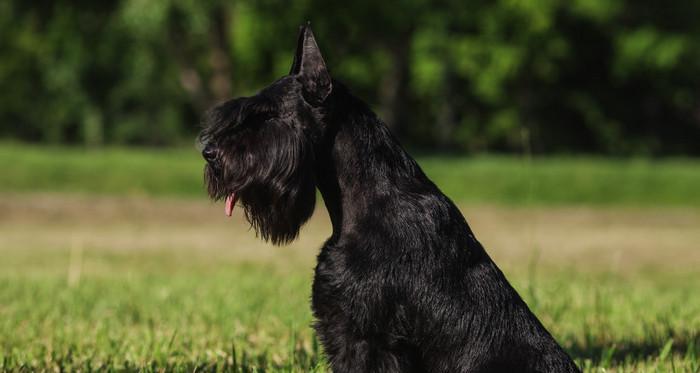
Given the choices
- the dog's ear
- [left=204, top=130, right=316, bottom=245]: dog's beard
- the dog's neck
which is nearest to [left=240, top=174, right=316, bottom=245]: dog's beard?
[left=204, top=130, right=316, bottom=245]: dog's beard

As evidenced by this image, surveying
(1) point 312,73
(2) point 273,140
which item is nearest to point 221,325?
(2) point 273,140

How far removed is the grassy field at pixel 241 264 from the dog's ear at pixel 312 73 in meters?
1.47

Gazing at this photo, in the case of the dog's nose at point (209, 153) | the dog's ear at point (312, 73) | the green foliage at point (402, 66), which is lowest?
the dog's nose at point (209, 153)

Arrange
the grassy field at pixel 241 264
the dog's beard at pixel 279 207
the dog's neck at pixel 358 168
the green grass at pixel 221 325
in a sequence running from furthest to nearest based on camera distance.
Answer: the grassy field at pixel 241 264 < the green grass at pixel 221 325 < the dog's beard at pixel 279 207 < the dog's neck at pixel 358 168

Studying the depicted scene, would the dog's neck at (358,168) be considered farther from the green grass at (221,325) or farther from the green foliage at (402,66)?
the green foliage at (402,66)

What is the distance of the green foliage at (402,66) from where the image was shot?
3731cm

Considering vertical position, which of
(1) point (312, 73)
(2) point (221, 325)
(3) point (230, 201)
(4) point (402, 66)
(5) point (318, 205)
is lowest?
(2) point (221, 325)

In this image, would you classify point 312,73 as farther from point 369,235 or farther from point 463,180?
point 463,180

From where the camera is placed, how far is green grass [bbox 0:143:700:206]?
88.7 ft

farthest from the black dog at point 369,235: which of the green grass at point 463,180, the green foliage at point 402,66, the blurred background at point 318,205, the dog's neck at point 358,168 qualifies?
the green foliage at point 402,66

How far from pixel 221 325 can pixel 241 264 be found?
25.8 ft

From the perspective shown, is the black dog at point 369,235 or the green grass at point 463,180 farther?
the green grass at point 463,180

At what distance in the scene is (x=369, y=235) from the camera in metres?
3.58

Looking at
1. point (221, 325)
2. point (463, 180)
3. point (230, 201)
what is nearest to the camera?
point (230, 201)
